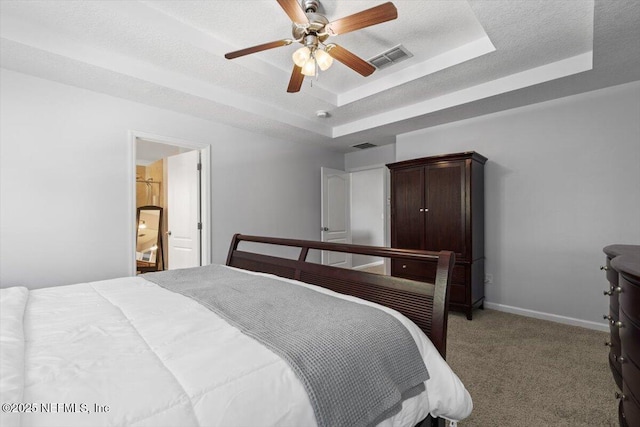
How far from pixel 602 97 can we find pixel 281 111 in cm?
336

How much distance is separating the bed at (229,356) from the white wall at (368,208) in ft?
19.2

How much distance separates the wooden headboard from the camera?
1.28m

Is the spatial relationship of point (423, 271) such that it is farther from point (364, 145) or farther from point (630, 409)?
point (364, 145)

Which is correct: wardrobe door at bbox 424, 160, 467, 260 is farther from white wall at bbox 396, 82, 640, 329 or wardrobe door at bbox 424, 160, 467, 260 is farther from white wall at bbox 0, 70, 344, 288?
white wall at bbox 0, 70, 344, 288

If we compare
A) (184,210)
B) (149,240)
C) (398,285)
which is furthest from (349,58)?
(149,240)

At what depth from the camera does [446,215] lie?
11.4ft

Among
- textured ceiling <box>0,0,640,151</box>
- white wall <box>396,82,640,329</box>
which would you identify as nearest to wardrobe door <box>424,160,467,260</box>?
white wall <box>396,82,640,329</box>

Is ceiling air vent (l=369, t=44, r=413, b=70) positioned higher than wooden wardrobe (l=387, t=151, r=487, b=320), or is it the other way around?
ceiling air vent (l=369, t=44, r=413, b=70)

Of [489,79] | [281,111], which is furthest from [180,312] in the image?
[489,79]

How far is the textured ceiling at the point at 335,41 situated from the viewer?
6.68 feet

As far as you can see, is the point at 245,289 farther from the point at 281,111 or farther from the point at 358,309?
the point at 281,111

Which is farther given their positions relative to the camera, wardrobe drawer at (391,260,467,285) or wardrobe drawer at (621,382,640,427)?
wardrobe drawer at (391,260,467,285)

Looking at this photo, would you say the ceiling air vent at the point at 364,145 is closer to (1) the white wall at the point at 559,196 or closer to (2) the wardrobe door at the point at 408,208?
(2) the wardrobe door at the point at 408,208

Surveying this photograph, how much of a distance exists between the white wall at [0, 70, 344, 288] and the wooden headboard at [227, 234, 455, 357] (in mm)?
1995
